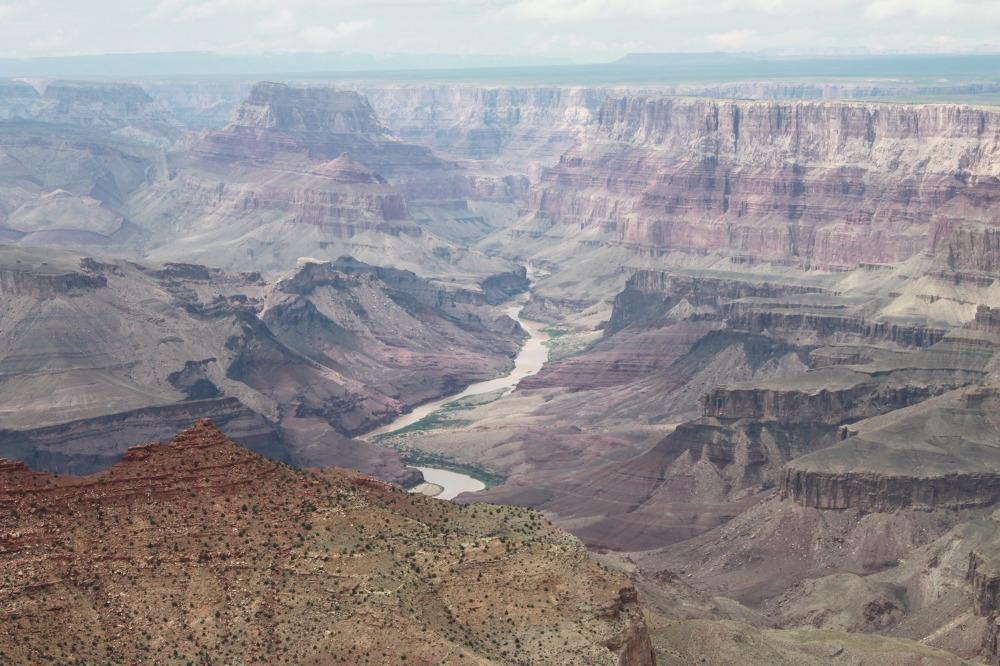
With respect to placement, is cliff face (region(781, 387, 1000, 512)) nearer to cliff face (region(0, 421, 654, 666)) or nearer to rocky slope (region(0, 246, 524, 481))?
rocky slope (region(0, 246, 524, 481))

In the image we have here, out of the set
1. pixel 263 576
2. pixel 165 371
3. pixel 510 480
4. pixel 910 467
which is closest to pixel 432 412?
pixel 165 371

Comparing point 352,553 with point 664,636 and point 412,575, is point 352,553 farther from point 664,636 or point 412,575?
point 664,636

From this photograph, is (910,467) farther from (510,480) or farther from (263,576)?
(263,576)

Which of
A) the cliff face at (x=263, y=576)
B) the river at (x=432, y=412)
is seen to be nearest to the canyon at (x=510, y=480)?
the cliff face at (x=263, y=576)

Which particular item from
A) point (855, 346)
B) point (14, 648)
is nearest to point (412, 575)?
point (14, 648)

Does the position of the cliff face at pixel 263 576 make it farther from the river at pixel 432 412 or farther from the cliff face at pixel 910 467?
the river at pixel 432 412

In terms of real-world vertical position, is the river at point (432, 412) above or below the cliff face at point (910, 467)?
below

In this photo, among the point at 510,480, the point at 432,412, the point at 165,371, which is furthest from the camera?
the point at 432,412

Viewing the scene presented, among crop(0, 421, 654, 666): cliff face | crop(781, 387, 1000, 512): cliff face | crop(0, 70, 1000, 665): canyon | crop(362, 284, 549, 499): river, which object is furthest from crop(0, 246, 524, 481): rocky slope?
crop(0, 421, 654, 666): cliff face
